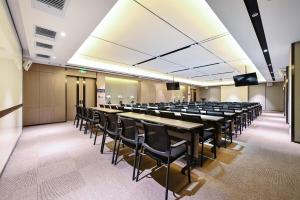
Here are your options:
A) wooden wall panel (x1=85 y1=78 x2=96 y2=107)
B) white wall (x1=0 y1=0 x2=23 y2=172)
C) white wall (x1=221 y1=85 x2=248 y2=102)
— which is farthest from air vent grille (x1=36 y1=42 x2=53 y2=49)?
white wall (x1=221 y1=85 x2=248 y2=102)

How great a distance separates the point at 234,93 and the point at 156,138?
1627 centimetres

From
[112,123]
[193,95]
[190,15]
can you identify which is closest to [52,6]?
[112,123]

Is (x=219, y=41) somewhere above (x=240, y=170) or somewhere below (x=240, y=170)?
above

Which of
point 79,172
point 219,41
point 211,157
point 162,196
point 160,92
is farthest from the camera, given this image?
point 160,92

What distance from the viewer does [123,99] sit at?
9.88 meters

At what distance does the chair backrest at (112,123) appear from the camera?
2669 millimetres

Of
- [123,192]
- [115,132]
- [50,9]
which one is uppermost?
[50,9]

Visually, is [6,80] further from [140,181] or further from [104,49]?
[140,181]

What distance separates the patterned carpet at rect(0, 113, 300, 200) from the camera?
181cm

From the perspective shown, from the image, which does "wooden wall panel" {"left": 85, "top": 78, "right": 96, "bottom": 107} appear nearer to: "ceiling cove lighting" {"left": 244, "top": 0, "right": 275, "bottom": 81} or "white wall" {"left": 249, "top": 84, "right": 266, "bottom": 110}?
"ceiling cove lighting" {"left": 244, "top": 0, "right": 275, "bottom": 81}

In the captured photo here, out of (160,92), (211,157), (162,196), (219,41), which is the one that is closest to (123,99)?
(160,92)

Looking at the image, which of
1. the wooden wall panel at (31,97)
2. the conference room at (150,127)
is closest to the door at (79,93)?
the wooden wall panel at (31,97)

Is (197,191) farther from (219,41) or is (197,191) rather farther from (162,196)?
(219,41)

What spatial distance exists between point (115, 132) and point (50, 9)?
2483 millimetres
